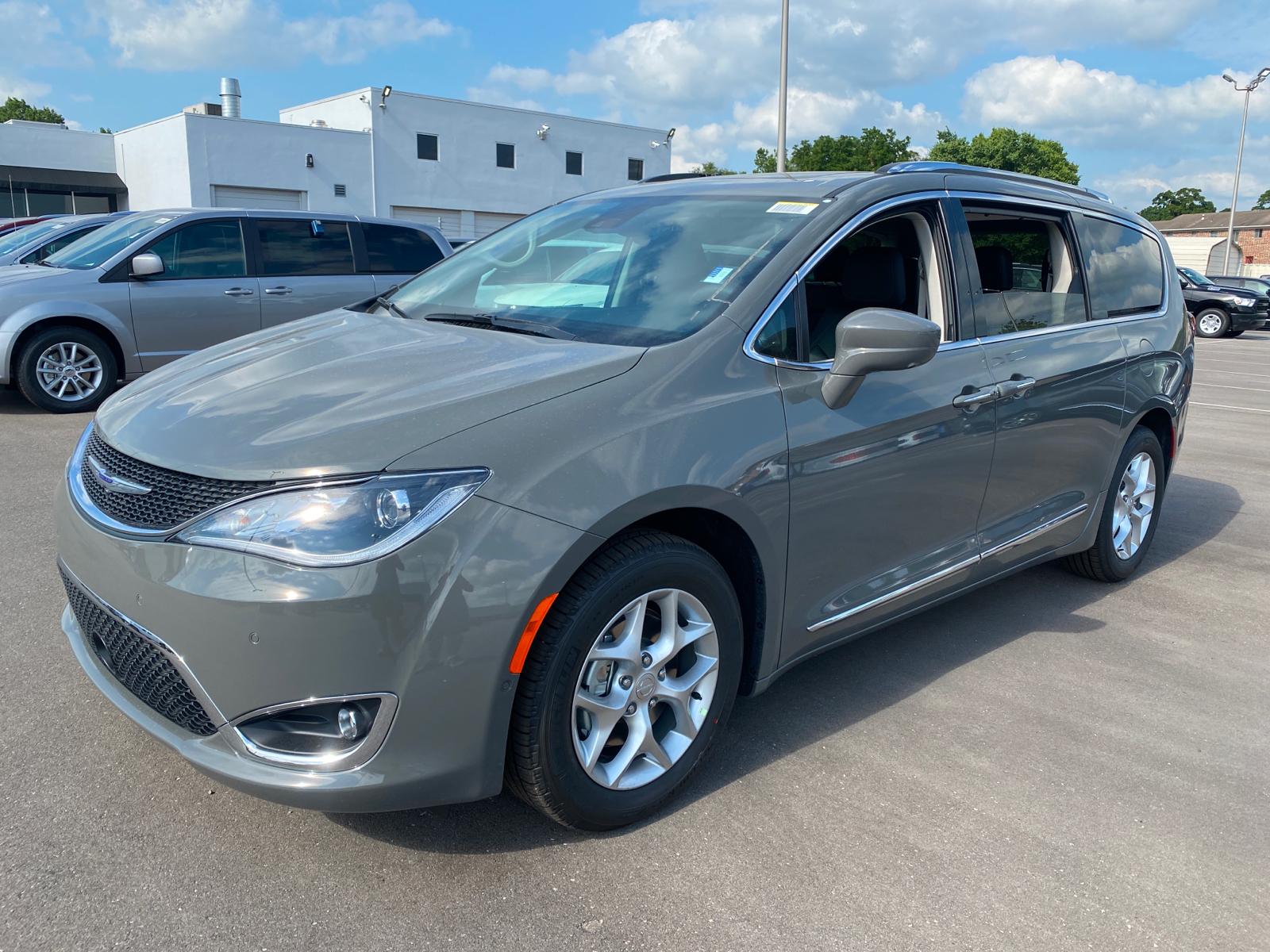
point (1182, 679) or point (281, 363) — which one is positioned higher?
point (281, 363)

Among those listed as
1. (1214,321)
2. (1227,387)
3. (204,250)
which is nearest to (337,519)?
(204,250)

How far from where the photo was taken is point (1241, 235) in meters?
78.1

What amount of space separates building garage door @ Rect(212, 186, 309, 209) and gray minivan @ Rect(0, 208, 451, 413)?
84.6 ft

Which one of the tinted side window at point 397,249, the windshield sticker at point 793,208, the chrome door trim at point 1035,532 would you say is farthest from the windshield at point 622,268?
the tinted side window at point 397,249

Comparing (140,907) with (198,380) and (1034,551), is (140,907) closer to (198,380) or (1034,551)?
(198,380)

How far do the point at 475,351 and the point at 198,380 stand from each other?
0.81 metres

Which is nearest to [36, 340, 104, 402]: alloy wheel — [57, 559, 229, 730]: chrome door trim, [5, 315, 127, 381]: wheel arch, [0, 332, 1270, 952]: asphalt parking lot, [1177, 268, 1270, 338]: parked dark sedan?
[5, 315, 127, 381]: wheel arch

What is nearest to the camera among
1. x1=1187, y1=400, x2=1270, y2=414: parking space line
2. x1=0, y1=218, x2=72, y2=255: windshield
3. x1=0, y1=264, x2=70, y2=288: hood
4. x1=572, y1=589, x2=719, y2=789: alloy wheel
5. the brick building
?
x1=572, y1=589, x2=719, y2=789: alloy wheel

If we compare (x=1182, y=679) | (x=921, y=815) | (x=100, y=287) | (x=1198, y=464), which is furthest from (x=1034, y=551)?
(x=100, y=287)

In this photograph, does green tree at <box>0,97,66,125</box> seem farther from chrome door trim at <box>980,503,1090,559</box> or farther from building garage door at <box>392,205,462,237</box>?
chrome door trim at <box>980,503,1090,559</box>

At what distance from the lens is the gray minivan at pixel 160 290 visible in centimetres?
836

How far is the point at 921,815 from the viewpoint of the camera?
2.87 m

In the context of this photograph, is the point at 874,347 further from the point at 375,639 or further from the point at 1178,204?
the point at 1178,204

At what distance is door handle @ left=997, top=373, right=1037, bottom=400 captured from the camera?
145 inches
